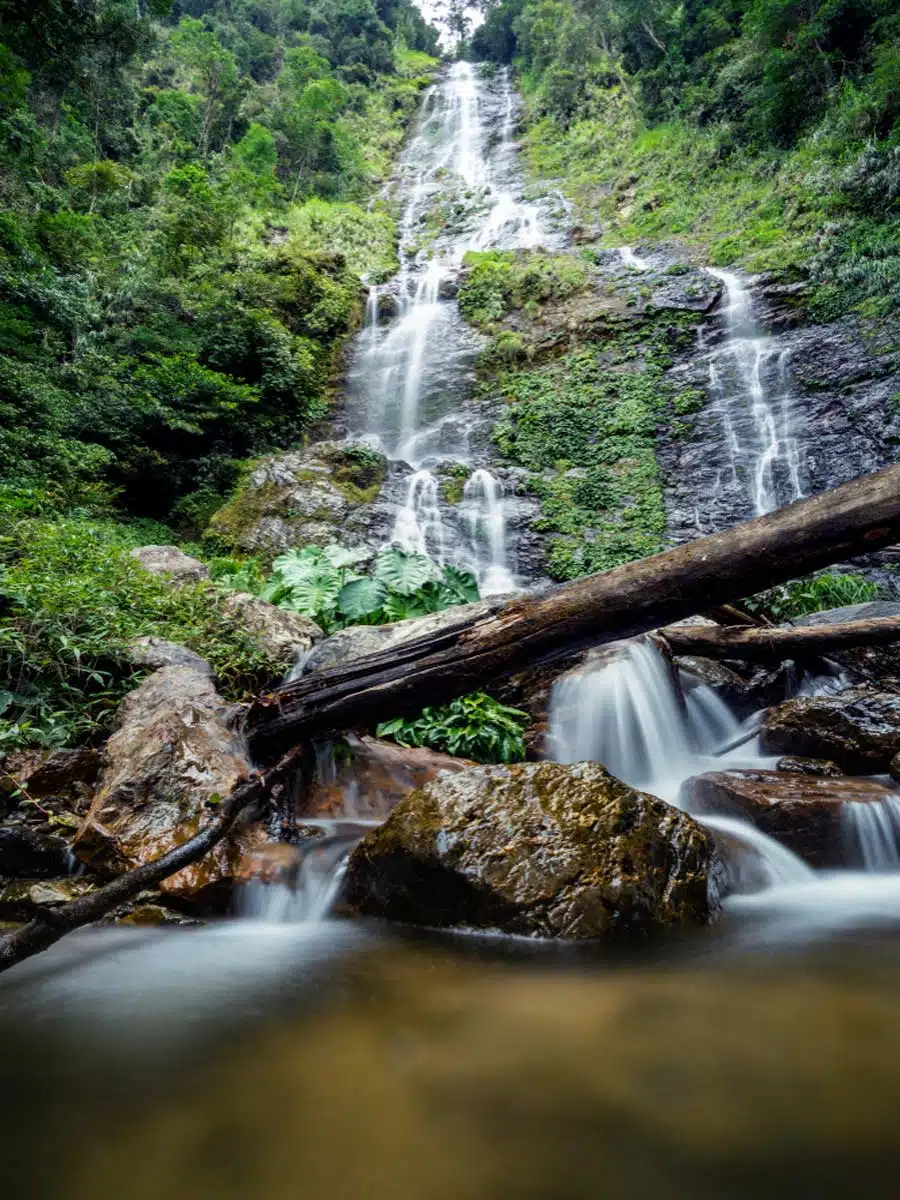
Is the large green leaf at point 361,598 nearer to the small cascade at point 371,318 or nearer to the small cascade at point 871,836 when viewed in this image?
the small cascade at point 871,836

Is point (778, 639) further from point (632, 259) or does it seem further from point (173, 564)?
point (632, 259)

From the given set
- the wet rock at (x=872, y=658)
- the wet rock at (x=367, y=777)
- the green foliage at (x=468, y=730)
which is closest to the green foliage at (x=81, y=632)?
the wet rock at (x=367, y=777)


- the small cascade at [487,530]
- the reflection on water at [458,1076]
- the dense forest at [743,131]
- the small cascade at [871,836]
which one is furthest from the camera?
the dense forest at [743,131]

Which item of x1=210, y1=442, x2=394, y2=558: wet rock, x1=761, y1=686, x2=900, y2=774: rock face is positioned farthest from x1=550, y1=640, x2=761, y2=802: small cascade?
x1=210, y1=442, x2=394, y2=558: wet rock

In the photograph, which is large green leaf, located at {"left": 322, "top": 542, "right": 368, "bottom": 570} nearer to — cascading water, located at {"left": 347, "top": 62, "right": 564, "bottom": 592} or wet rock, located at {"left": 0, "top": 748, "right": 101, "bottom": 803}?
cascading water, located at {"left": 347, "top": 62, "right": 564, "bottom": 592}

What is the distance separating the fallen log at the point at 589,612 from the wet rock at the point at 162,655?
1263 mm

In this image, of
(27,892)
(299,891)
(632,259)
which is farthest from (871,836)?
(632,259)

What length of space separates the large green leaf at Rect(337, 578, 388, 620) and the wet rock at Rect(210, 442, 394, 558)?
14.5 feet

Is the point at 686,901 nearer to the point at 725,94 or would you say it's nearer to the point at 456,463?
the point at 456,463

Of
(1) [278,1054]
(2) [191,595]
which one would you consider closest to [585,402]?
(2) [191,595]

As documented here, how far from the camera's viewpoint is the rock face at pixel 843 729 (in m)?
4.64

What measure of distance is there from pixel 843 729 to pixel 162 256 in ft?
55.4

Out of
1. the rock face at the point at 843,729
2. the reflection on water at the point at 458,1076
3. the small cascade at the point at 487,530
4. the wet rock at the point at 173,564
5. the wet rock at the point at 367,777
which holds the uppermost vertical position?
the small cascade at the point at 487,530

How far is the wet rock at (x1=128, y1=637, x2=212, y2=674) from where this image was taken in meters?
4.91
